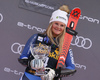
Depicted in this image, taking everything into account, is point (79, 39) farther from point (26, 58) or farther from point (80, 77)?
point (26, 58)

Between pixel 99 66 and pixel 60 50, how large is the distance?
149 centimetres

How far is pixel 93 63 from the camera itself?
3123mm

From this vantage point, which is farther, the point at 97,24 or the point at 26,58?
the point at 97,24

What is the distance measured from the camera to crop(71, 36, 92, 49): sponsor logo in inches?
123

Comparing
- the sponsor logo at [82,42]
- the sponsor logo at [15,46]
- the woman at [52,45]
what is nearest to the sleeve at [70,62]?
the woman at [52,45]

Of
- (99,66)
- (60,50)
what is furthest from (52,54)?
(99,66)

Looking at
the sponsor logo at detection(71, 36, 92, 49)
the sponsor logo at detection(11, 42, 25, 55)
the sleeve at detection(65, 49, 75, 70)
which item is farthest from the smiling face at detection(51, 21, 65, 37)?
the sponsor logo at detection(11, 42, 25, 55)

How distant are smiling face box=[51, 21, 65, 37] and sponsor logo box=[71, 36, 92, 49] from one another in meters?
1.15

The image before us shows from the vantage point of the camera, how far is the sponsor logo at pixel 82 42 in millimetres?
3117

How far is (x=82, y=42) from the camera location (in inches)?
123

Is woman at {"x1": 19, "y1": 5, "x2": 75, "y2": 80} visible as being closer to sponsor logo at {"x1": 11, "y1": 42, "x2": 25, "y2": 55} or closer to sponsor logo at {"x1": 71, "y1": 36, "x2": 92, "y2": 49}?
sponsor logo at {"x1": 71, "y1": 36, "x2": 92, "y2": 49}

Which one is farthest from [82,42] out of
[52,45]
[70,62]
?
[52,45]

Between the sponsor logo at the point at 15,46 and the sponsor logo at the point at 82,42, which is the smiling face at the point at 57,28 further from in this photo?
the sponsor logo at the point at 15,46

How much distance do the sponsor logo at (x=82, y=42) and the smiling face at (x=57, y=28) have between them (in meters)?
1.15
